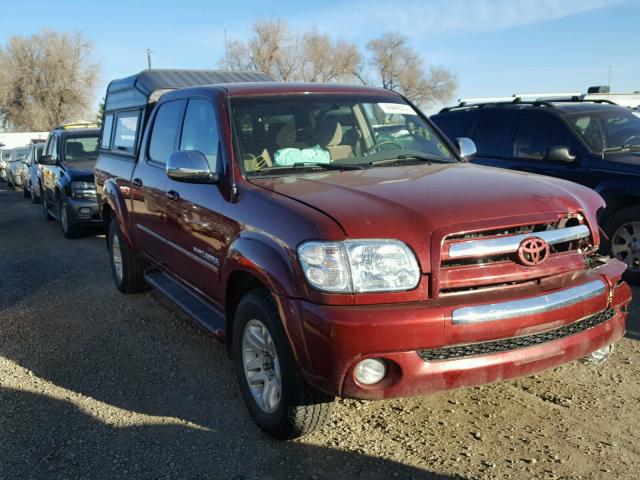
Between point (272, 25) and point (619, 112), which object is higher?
point (272, 25)

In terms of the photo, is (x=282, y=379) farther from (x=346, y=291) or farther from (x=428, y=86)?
(x=428, y=86)

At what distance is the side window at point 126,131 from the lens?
6.16 m

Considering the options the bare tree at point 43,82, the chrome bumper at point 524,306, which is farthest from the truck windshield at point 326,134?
the bare tree at point 43,82

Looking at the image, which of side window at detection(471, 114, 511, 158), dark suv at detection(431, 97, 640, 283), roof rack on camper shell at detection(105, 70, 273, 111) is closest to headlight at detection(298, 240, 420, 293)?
dark suv at detection(431, 97, 640, 283)

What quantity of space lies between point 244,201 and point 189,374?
5.13 feet

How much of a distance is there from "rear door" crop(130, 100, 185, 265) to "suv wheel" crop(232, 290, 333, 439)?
5.34ft

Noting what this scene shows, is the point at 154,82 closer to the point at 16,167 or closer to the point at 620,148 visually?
the point at 620,148

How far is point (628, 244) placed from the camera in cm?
627

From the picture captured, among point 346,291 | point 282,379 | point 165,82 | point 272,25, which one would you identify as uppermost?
point 272,25

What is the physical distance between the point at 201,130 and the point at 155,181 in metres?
0.82

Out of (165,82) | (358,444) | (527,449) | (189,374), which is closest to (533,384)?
(527,449)

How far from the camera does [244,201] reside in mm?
3527

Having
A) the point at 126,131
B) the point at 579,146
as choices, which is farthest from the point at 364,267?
the point at 579,146

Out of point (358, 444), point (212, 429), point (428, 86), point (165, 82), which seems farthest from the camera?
point (428, 86)
